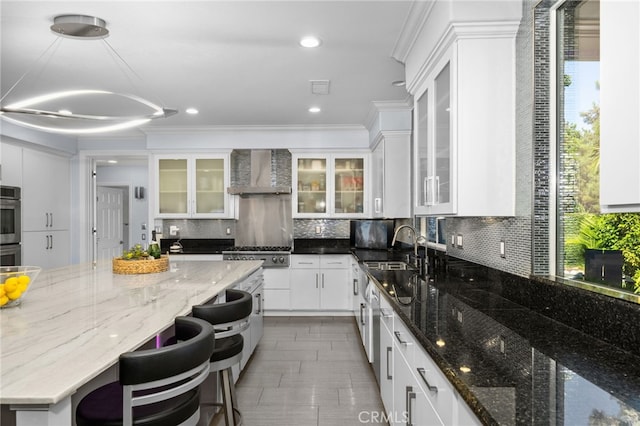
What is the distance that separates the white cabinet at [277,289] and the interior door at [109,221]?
13.0ft

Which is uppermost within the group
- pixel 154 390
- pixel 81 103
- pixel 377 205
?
pixel 81 103

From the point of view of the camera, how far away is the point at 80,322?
1.85m

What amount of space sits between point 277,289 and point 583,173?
440cm

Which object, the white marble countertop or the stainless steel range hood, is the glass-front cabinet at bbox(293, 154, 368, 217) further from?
the white marble countertop

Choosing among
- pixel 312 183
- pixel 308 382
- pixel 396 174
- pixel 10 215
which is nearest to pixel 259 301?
pixel 308 382

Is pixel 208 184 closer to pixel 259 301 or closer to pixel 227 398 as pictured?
pixel 259 301

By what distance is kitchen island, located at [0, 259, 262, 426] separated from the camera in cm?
118

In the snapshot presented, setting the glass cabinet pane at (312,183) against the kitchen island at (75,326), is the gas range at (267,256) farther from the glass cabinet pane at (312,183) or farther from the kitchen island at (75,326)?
the kitchen island at (75,326)

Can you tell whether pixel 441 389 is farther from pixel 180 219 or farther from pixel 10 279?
pixel 180 219

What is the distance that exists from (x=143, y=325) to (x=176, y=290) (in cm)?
83

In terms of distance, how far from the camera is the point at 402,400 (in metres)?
2.12

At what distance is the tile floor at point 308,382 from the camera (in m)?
2.92

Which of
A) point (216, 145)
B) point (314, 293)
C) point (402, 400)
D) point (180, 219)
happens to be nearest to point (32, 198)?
point (180, 219)

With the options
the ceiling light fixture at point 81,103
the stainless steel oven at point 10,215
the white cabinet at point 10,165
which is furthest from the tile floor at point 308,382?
the white cabinet at point 10,165
